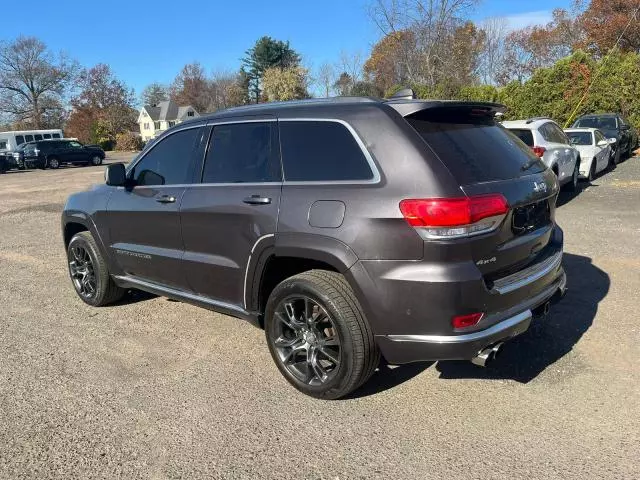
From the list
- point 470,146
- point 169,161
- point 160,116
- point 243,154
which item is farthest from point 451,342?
point 160,116

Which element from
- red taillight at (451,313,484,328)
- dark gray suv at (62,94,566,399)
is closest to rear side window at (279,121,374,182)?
dark gray suv at (62,94,566,399)

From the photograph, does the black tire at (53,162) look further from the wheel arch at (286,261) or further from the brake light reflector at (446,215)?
the brake light reflector at (446,215)

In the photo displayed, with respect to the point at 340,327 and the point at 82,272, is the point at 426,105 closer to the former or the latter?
the point at 340,327

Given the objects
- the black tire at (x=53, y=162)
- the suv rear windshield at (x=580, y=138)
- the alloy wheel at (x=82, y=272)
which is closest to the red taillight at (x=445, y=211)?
the alloy wheel at (x=82, y=272)

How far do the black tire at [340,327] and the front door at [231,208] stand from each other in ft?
1.29

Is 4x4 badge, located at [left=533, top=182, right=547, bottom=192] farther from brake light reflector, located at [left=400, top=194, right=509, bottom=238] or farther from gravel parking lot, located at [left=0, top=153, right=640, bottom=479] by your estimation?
gravel parking lot, located at [left=0, top=153, right=640, bottom=479]

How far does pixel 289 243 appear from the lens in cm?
325

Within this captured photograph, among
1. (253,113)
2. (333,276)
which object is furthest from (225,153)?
(333,276)

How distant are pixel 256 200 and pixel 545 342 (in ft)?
8.03

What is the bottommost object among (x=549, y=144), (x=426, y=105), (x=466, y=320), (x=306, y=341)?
(x=306, y=341)

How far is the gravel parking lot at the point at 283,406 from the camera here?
2758 mm

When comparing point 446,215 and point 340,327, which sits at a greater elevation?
point 446,215

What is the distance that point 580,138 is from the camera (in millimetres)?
13375

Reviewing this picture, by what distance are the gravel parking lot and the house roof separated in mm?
82345
